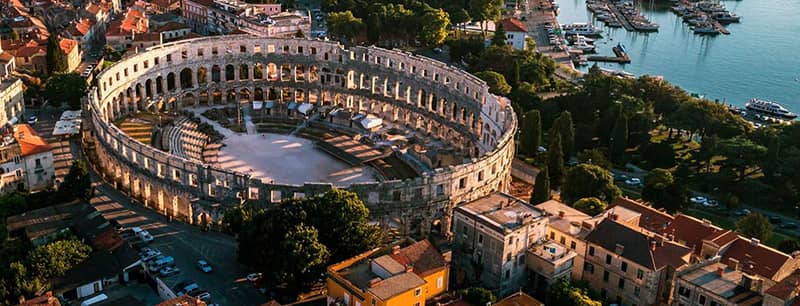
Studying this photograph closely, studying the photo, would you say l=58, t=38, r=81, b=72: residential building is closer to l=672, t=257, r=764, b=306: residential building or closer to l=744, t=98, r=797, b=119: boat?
l=672, t=257, r=764, b=306: residential building

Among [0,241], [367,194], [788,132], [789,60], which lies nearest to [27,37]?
[0,241]

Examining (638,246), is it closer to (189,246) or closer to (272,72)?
(189,246)

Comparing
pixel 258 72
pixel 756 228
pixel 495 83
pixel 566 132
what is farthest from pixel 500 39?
pixel 756 228

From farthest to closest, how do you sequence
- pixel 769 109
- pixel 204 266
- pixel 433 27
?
1. pixel 433 27
2. pixel 769 109
3. pixel 204 266

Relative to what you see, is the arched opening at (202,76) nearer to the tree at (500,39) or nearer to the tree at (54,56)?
the tree at (54,56)

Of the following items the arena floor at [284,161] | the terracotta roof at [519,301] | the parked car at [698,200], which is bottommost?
the parked car at [698,200]

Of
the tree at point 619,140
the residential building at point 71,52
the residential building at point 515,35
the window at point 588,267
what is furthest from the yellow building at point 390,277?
the residential building at point 515,35

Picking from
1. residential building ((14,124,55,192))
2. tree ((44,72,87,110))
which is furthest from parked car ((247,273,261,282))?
tree ((44,72,87,110))
